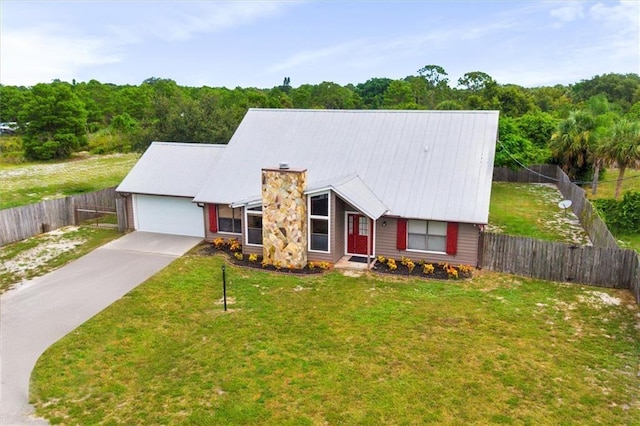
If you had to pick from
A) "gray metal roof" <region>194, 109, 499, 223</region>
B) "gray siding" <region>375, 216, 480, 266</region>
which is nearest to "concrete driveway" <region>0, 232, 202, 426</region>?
"gray metal roof" <region>194, 109, 499, 223</region>

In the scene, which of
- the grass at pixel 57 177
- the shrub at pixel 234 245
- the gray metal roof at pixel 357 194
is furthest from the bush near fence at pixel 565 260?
the grass at pixel 57 177

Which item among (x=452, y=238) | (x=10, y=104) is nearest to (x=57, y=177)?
(x=452, y=238)

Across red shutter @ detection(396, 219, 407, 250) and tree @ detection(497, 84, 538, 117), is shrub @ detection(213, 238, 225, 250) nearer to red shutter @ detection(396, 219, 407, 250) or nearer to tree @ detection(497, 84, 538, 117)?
red shutter @ detection(396, 219, 407, 250)

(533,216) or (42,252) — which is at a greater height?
(533,216)

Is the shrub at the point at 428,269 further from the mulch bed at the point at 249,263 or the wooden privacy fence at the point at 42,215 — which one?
the wooden privacy fence at the point at 42,215

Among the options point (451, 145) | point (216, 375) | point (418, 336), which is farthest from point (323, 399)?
point (451, 145)

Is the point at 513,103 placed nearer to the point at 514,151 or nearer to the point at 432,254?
the point at 514,151
